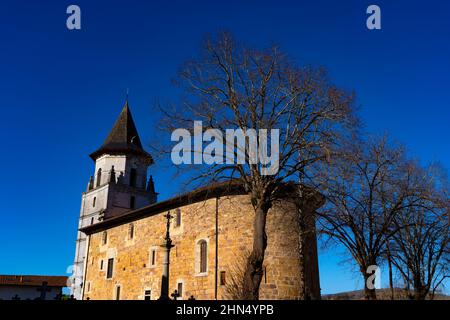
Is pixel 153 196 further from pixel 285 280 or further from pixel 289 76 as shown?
pixel 289 76

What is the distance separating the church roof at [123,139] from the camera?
48.6 m

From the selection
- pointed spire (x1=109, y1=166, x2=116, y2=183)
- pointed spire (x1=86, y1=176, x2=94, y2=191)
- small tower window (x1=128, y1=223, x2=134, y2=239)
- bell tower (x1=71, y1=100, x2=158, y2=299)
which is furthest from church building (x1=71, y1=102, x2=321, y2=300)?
pointed spire (x1=86, y1=176, x2=94, y2=191)

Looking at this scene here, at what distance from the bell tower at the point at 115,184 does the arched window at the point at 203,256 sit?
72.8ft

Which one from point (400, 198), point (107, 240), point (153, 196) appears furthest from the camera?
point (153, 196)

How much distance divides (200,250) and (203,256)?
455mm

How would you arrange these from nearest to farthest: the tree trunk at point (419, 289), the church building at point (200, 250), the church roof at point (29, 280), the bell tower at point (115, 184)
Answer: the tree trunk at point (419, 289) < the church building at point (200, 250) < the bell tower at point (115, 184) < the church roof at point (29, 280)

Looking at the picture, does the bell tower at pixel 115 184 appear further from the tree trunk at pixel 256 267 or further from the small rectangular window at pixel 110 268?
the tree trunk at pixel 256 267

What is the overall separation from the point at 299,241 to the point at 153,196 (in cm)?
3078

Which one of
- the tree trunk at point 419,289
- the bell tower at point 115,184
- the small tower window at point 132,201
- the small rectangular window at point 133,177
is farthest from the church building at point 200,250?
the small rectangular window at point 133,177

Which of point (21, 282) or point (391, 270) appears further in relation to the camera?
point (21, 282)

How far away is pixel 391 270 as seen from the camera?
20469 millimetres

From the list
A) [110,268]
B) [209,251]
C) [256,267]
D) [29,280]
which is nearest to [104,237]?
[110,268]
